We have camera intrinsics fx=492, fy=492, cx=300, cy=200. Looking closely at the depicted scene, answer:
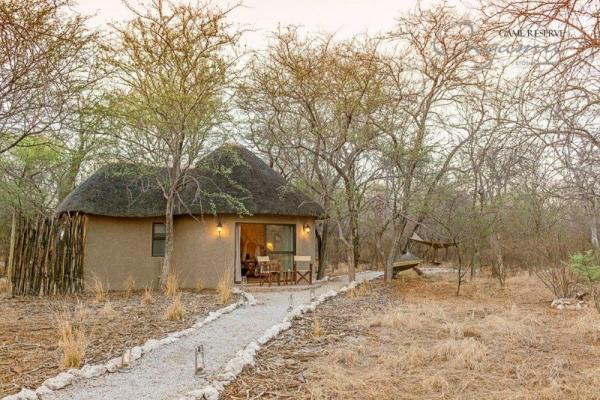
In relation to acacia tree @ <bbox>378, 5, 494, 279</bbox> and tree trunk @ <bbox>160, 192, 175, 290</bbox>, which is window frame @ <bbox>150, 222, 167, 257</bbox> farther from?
acacia tree @ <bbox>378, 5, 494, 279</bbox>

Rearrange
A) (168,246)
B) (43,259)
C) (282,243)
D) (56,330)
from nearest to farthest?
(56,330) < (43,259) < (168,246) < (282,243)

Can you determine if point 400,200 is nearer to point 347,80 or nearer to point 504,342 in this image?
point 347,80

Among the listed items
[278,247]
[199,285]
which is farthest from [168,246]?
→ [278,247]

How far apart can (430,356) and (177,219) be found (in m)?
10.0

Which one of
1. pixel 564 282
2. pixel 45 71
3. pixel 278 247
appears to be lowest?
pixel 564 282

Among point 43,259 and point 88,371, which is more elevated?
point 43,259

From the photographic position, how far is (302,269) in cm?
1525

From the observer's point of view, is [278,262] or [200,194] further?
[278,262]

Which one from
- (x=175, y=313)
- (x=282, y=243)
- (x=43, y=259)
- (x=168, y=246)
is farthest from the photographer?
(x=282, y=243)

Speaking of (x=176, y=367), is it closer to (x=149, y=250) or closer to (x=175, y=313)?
(x=175, y=313)

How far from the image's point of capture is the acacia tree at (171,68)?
36.5 ft

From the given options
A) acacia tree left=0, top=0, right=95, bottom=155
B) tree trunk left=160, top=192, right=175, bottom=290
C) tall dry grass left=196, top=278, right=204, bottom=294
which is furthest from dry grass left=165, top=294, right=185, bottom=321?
tall dry grass left=196, top=278, right=204, bottom=294

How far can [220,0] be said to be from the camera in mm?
11047

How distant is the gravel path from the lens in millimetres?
4332
